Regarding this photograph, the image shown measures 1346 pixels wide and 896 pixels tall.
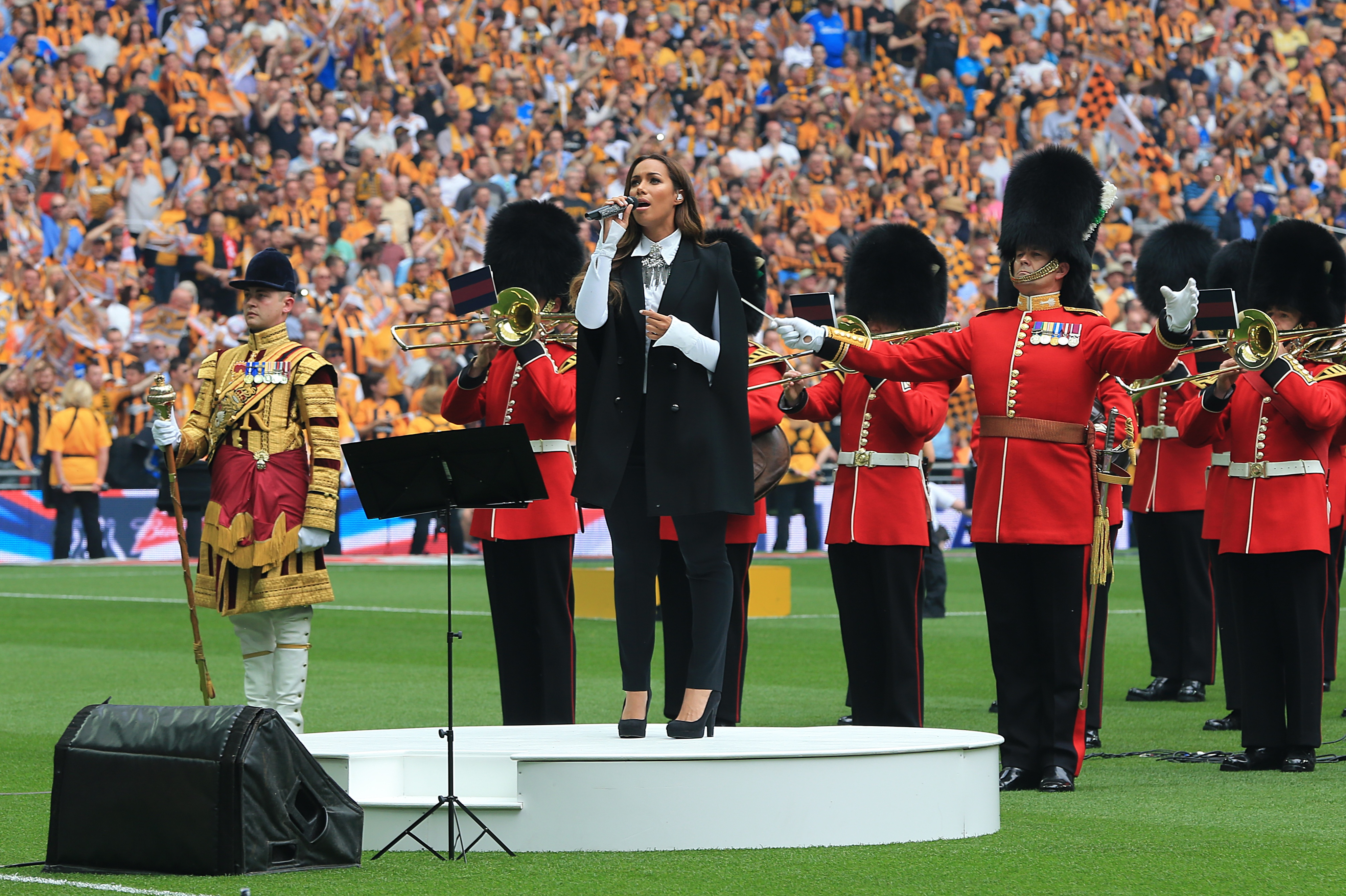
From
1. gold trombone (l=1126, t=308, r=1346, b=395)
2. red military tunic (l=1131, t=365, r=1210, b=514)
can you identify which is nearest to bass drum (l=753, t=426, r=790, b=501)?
gold trombone (l=1126, t=308, r=1346, b=395)

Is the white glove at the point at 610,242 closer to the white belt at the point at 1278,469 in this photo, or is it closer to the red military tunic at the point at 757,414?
the red military tunic at the point at 757,414

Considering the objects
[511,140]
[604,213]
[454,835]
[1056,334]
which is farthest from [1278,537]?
[511,140]

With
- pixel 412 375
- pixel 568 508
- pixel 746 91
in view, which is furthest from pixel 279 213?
pixel 568 508

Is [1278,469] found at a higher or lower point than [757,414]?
lower

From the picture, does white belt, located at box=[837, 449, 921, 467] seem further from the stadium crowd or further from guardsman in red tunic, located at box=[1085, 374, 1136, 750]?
the stadium crowd

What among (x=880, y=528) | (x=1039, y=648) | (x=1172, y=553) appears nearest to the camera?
(x=1039, y=648)

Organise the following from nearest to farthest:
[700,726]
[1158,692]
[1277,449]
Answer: [700,726] < [1277,449] < [1158,692]

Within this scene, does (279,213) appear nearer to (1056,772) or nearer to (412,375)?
(412,375)

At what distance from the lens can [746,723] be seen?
332 inches

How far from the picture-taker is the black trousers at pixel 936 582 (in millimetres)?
12625

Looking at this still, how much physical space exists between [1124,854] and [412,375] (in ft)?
46.8

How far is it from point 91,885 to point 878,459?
3847 millimetres

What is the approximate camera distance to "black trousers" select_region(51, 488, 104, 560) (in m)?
17.1

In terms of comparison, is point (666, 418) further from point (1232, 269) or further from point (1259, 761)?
point (1232, 269)
